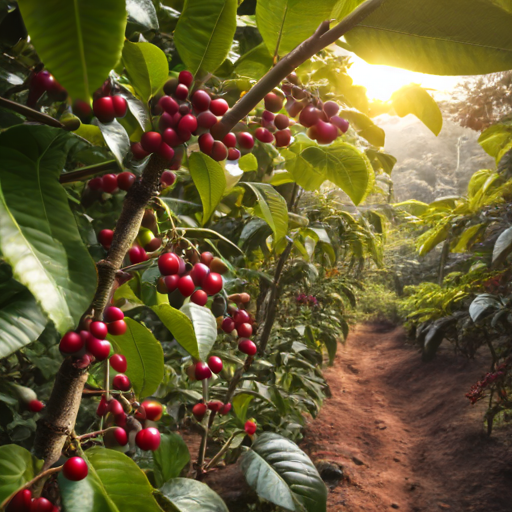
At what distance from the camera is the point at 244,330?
63 cm

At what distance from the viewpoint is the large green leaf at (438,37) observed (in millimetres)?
302

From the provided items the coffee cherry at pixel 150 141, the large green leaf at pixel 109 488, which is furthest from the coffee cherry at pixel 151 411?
the coffee cherry at pixel 150 141

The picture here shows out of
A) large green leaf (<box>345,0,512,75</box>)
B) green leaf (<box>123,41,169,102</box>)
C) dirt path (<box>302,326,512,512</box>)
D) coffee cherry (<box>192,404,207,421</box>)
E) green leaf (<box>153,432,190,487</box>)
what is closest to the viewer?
large green leaf (<box>345,0,512,75</box>)

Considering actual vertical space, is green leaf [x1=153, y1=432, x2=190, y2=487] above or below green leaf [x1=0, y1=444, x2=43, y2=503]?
below

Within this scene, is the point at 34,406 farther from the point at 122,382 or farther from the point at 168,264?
the point at 168,264

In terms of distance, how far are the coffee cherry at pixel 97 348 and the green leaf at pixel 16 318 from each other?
0.05 metres

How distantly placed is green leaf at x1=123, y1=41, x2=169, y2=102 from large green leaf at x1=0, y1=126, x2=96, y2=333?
0.13 m

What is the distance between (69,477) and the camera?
1.19 ft

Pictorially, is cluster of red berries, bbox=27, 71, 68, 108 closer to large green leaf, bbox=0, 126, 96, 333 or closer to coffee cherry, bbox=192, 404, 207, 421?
large green leaf, bbox=0, 126, 96, 333

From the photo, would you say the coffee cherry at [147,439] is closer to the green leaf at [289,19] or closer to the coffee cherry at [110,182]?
the coffee cherry at [110,182]

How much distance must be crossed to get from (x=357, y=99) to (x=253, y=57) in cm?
34

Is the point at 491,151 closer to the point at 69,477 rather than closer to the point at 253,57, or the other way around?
the point at 253,57

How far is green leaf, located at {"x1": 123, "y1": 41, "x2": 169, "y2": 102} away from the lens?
0.40 metres

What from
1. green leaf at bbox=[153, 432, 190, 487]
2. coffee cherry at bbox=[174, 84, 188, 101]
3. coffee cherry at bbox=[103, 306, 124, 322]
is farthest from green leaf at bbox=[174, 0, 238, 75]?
green leaf at bbox=[153, 432, 190, 487]
